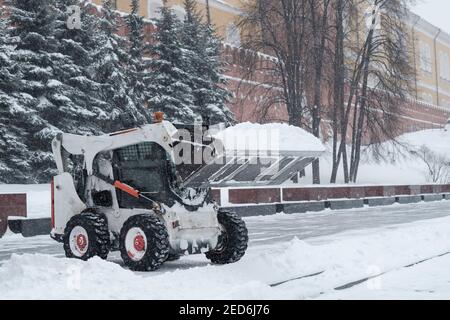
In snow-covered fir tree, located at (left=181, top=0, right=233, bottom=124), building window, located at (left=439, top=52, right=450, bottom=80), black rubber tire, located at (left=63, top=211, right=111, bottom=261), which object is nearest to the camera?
black rubber tire, located at (left=63, top=211, right=111, bottom=261)

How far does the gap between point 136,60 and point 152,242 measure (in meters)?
27.0

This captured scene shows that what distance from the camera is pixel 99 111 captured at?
3109cm

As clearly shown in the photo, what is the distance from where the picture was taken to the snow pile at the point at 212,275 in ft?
25.1

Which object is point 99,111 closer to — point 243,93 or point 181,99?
point 181,99

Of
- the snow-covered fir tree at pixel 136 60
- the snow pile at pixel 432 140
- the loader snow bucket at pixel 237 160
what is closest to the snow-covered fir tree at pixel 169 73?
the snow-covered fir tree at pixel 136 60

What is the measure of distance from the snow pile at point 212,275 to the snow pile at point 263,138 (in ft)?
5.61

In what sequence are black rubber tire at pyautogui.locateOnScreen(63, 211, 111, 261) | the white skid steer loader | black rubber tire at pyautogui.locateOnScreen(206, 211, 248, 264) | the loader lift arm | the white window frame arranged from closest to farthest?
the white skid steer loader
the loader lift arm
black rubber tire at pyautogui.locateOnScreen(63, 211, 111, 261)
black rubber tire at pyautogui.locateOnScreen(206, 211, 248, 264)
the white window frame

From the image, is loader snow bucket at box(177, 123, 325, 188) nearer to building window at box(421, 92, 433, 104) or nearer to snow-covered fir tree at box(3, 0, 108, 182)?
snow-covered fir tree at box(3, 0, 108, 182)

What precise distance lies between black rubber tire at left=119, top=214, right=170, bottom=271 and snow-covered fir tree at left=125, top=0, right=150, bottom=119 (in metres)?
24.0

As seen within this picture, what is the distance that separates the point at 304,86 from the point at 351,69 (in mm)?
4005

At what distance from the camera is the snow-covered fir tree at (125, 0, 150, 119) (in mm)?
34094

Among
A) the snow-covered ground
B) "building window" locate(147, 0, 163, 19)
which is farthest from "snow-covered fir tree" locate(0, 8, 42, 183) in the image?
"building window" locate(147, 0, 163, 19)

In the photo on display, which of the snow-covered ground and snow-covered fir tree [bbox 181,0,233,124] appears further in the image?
snow-covered fir tree [bbox 181,0,233,124]
